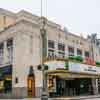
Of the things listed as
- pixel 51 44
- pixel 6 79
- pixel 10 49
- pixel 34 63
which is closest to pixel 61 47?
pixel 51 44

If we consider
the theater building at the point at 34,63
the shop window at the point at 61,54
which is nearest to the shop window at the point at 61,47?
the theater building at the point at 34,63

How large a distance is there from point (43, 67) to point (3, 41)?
1461 cm

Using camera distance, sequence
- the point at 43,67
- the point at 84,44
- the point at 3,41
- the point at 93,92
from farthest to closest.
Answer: the point at 84,44
the point at 93,92
the point at 3,41
the point at 43,67

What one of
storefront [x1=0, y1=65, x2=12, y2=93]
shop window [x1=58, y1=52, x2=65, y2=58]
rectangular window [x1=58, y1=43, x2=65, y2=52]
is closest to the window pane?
rectangular window [x1=58, y1=43, x2=65, y2=52]

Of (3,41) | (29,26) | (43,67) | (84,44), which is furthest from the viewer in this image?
(84,44)

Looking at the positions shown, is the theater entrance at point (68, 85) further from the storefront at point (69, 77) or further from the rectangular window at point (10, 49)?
Result: the rectangular window at point (10, 49)

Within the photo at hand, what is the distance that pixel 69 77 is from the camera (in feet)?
106

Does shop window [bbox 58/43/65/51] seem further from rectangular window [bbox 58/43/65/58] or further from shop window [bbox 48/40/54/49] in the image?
shop window [bbox 48/40/54/49]

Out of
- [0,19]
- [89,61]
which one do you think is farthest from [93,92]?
[0,19]

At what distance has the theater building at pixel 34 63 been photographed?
29625 mm

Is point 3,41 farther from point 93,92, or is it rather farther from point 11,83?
point 93,92

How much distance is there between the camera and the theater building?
97.2 ft

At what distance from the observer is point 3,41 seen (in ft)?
110

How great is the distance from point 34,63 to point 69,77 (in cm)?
484
